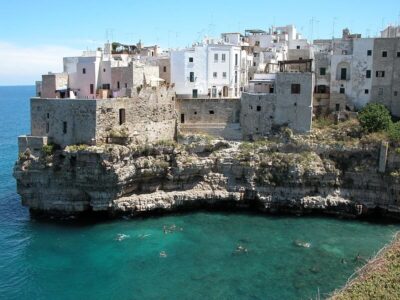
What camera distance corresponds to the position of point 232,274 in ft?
93.8

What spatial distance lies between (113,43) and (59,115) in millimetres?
22295

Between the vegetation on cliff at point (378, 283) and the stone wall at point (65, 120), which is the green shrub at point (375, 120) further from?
the stone wall at point (65, 120)

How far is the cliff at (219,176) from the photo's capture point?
122 feet

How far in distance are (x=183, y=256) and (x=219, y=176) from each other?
34.2ft

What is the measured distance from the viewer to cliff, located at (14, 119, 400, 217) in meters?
37.3

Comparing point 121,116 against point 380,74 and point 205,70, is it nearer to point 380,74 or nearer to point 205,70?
point 205,70

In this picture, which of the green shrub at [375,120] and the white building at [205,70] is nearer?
the green shrub at [375,120]

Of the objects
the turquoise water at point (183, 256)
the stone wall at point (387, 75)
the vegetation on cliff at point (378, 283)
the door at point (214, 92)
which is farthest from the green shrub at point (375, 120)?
the vegetation on cliff at point (378, 283)

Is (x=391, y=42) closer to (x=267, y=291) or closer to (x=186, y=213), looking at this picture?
(x=186, y=213)

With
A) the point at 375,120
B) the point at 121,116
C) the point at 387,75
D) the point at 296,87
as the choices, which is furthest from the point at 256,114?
the point at 387,75

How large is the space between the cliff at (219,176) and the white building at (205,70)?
8019mm

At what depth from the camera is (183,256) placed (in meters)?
31.1

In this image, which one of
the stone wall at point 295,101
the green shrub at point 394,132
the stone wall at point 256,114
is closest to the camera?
the green shrub at point 394,132

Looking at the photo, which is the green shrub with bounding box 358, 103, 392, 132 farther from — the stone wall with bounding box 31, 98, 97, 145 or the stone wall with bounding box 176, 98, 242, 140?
the stone wall with bounding box 31, 98, 97, 145
